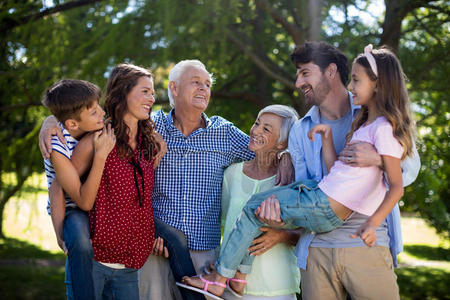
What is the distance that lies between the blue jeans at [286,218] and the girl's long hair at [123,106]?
2.11ft

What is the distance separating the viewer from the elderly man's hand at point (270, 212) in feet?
7.87

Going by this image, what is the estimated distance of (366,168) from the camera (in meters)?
2.23

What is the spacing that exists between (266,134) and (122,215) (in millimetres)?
879

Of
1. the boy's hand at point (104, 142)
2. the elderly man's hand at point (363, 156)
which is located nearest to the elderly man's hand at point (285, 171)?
the elderly man's hand at point (363, 156)

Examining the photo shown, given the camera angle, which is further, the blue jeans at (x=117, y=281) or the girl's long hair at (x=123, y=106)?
the girl's long hair at (x=123, y=106)

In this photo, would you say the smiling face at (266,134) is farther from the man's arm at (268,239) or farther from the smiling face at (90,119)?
the smiling face at (90,119)

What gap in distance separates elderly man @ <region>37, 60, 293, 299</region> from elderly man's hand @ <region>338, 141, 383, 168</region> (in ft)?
1.80

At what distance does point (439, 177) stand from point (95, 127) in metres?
2.80

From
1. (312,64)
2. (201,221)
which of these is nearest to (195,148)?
(201,221)

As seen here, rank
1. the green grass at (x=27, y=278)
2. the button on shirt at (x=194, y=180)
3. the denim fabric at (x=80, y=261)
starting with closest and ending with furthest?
the denim fabric at (x=80, y=261), the button on shirt at (x=194, y=180), the green grass at (x=27, y=278)

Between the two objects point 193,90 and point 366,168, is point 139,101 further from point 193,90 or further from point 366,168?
point 366,168

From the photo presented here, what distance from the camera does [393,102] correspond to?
2.23 metres

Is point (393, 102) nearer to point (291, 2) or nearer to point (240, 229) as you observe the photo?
point (240, 229)

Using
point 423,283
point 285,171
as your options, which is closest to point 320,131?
point 285,171
